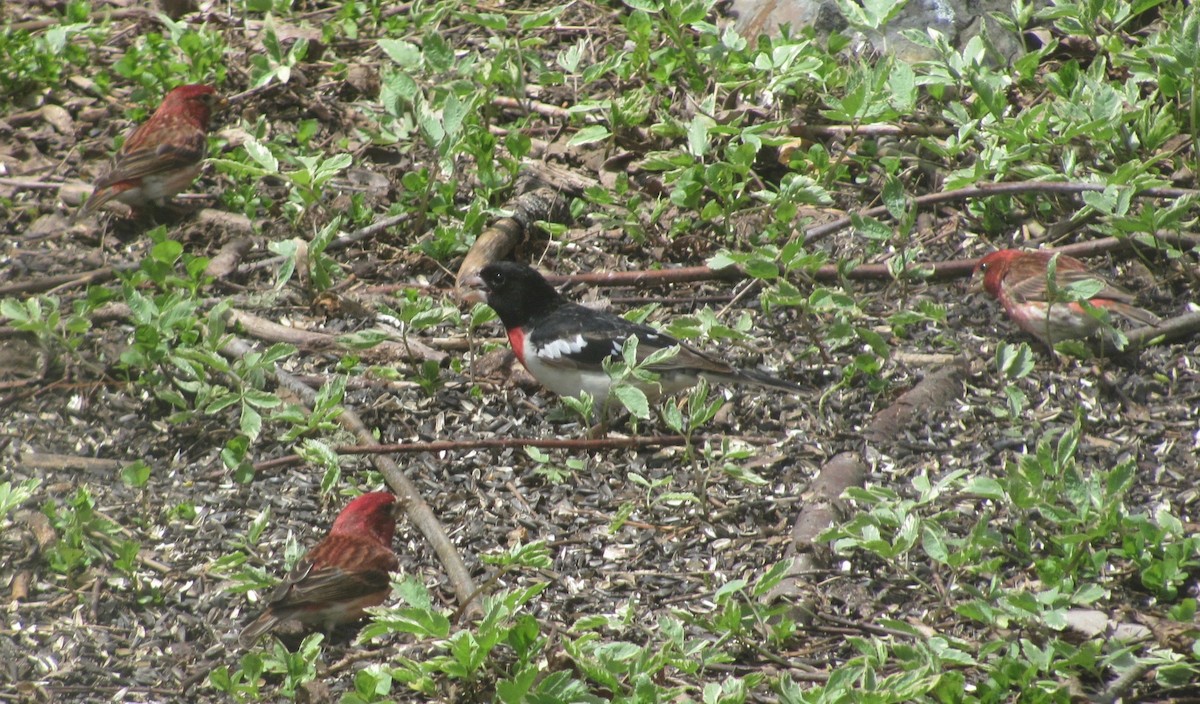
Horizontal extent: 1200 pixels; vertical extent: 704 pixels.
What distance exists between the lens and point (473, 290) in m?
5.07

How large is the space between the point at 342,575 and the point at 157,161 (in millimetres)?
2628

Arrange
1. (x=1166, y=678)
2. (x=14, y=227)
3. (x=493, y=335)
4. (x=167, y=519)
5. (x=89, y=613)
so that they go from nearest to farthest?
(x=1166, y=678), (x=89, y=613), (x=167, y=519), (x=493, y=335), (x=14, y=227)

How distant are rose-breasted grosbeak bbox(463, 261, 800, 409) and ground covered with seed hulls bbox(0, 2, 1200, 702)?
5.4 inches

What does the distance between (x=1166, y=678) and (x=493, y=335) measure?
2920 millimetres

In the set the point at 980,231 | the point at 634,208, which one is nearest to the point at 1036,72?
the point at 980,231

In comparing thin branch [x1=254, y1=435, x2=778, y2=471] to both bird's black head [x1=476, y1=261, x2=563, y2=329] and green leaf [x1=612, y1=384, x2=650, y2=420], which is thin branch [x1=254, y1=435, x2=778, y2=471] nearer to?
green leaf [x1=612, y1=384, x2=650, y2=420]

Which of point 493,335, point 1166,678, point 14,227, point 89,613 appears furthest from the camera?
point 14,227

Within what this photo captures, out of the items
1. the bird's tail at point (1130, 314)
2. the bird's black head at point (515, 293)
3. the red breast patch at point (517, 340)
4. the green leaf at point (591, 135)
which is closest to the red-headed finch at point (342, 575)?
the red breast patch at point (517, 340)

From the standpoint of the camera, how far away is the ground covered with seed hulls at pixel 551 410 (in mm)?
3465

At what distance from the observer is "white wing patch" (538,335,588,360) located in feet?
14.8

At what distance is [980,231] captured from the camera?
5.30 metres

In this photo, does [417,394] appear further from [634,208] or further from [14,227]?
[14,227]

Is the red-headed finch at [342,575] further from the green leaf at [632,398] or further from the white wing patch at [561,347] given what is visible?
the white wing patch at [561,347]

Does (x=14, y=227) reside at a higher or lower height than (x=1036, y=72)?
lower
